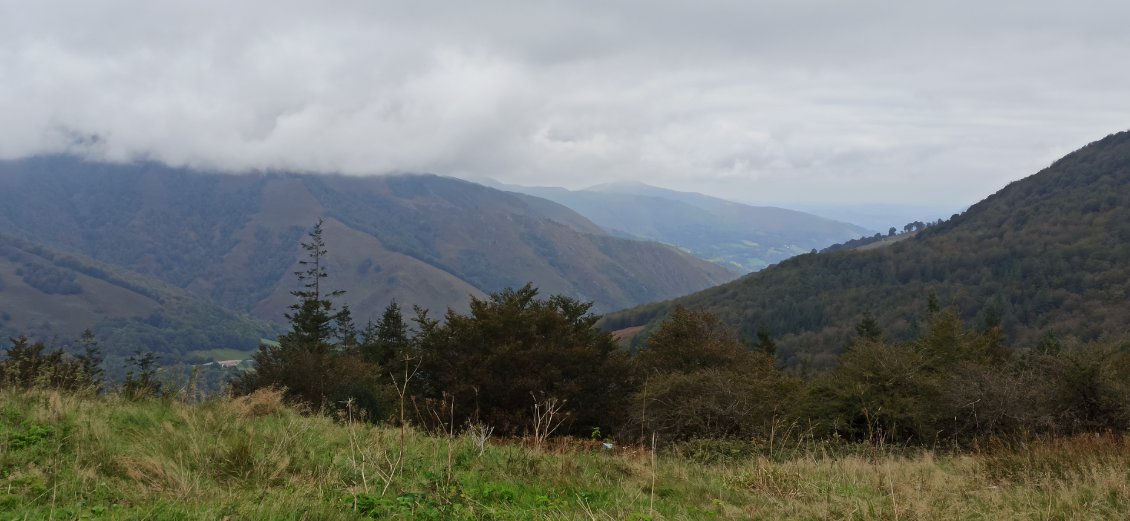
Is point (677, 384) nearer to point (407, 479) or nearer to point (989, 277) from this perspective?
point (407, 479)

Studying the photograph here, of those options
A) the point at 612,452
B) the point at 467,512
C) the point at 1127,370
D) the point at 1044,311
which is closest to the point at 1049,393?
the point at 1127,370

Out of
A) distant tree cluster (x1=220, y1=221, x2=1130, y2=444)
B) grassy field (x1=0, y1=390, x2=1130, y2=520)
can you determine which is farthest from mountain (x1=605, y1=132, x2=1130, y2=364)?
grassy field (x1=0, y1=390, x2=1130, y2=520)

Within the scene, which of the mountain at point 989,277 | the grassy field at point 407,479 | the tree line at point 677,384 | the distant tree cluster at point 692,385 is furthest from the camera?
the mountain at point 989,277

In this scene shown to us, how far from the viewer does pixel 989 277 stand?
4722 inches

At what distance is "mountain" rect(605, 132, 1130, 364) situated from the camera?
98.1 meters

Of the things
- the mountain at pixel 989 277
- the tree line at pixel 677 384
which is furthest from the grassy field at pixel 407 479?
the mountain at pixel 989 277

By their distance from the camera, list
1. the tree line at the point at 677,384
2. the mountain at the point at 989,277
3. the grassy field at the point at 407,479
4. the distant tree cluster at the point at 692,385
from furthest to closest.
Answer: the mountain at the point at 989,277 → the distant tree cluster at the point at 692,385 → the tree line at the point at 677,384 → the grassy field at the point at 407,479

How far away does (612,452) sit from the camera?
9.16 meters

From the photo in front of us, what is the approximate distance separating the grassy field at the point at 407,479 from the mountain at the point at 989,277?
79.3 meters

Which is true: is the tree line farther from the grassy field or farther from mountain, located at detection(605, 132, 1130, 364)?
mountain, located at detection(605, 132, 1130, 364)

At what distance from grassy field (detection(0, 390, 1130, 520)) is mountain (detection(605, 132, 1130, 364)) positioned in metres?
79.3

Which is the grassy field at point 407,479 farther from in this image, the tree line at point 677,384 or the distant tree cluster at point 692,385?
the distant tree cluster at point 692,385

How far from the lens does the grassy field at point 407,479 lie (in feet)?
Answer: 16.1

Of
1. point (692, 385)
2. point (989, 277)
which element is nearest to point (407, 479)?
point (692, 385)
